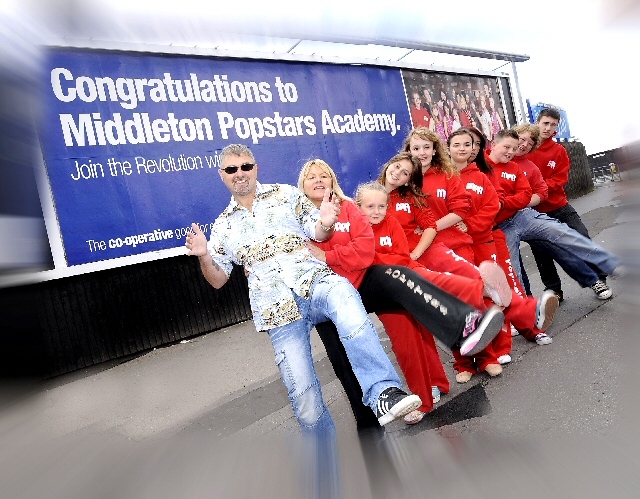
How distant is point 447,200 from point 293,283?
1.54m

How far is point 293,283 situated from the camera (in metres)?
2.36

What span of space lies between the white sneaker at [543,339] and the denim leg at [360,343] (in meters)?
1.89

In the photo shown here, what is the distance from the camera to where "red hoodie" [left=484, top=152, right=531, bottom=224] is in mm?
3861

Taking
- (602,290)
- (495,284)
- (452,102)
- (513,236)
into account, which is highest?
(452,102)

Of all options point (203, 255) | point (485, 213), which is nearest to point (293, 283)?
point (203, 255)

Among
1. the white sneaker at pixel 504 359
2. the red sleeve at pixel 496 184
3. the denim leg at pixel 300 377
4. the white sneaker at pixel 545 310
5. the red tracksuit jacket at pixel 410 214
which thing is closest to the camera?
the denim leg at pixel 300 377

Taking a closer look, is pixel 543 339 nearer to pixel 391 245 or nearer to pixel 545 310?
pixel 545 310

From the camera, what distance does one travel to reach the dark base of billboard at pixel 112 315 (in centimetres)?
498

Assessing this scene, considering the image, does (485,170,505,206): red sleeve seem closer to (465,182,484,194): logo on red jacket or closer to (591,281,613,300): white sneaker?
(465,182,484,194): logo on red jacket

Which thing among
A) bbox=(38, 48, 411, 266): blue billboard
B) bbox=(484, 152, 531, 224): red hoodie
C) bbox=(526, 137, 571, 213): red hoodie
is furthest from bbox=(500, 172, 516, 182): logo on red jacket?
bbox=(38, 48, 411, 266): blue billboard

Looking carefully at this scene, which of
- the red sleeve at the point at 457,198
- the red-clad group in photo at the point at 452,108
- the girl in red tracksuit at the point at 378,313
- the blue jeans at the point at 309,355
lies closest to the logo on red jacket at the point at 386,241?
the girl in red tracksuit at the point at 378,313

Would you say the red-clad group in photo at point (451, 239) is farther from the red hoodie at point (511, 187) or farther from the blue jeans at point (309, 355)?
the blue jeans at point (309, 355)

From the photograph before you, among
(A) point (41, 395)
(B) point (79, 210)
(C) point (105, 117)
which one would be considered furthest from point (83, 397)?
(C) point (105, 117)

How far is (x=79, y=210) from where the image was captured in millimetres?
5383
